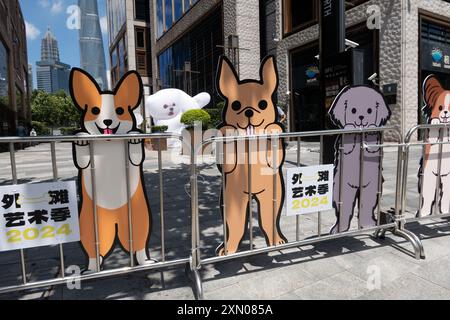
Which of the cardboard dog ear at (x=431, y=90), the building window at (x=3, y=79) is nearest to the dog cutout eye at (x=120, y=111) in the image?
the cardboard dog ear at (x=431, y=90)

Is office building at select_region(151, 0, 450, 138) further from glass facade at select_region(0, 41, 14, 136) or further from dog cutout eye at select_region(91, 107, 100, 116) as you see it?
glass facade at select_region(0, 41, 14, 136)

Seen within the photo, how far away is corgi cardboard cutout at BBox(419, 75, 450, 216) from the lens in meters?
3.97

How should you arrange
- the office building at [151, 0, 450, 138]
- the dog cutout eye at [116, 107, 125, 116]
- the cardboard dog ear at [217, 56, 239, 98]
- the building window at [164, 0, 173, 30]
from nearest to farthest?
1. the dog cutout eye at [116, 107, 125, 116]
2. the cardboard dog ear at [217, 56, 239, 98]
3. the office building at [151, 0, 450, 138]
4. the building window at [164, 0, 173, 30]

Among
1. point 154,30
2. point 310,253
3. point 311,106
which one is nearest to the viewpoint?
point 310,253

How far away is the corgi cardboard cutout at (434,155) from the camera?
3969 mm

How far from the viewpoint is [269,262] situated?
347 centimetres

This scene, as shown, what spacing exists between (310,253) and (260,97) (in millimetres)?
1842

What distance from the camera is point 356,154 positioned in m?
3.66

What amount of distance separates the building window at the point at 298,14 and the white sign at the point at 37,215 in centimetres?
1954

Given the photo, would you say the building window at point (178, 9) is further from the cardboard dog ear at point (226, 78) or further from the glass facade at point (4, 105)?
the cardboard dog ear at point (226, 78)

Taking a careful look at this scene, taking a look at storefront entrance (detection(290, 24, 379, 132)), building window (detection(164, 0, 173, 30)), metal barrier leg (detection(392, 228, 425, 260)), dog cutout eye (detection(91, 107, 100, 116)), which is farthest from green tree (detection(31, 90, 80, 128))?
metal barrier leg (detection(392, 228, 425, 260))

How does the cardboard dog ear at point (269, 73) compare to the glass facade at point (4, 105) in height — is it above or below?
below
